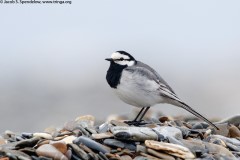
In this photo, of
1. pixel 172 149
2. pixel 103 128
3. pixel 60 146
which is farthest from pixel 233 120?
pixel 60 146

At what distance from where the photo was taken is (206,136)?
29.3 ft

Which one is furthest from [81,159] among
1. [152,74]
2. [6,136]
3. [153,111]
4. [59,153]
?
[153,111]

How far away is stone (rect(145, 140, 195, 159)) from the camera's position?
774 centimetres

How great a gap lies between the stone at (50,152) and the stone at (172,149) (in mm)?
1065

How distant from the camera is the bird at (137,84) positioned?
9469 millimetres

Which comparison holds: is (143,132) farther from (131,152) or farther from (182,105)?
(182,105)

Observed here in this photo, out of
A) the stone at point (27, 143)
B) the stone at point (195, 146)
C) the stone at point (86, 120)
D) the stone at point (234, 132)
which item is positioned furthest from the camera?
the stone at point (234, 132)

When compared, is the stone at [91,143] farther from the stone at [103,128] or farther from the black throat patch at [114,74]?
the black throat patch at [114,74]

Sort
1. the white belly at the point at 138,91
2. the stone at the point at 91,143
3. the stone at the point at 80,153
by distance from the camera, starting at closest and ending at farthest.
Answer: the stone at the point at 80,153
the stone at the point at 91,143
the white belly at the point at 138,91

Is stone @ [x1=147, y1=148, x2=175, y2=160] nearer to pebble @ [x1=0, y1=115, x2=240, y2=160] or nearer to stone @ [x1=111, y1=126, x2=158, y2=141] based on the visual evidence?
pebble @ [x1=0, y1=115, x2=240, y2=160]

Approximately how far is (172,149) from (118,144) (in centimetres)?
64

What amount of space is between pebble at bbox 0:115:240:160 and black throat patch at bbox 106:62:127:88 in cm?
96

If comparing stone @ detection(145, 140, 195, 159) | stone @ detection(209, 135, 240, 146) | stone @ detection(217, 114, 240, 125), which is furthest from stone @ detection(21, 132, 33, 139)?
stone @ detection(217, 114, 240, 125)

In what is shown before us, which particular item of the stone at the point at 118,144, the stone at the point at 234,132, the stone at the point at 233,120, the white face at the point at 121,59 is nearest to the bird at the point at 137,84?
the white face at the point at 121,59
